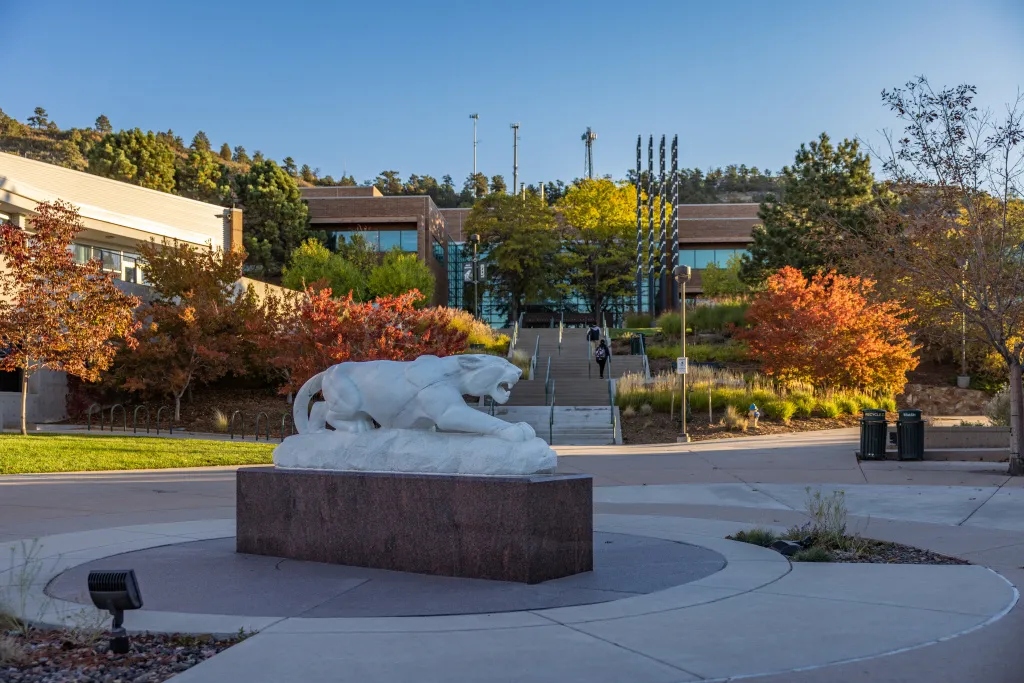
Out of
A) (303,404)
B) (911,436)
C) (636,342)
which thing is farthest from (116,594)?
(636,342)

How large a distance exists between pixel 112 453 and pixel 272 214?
171ft

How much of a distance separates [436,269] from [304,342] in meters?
47.2

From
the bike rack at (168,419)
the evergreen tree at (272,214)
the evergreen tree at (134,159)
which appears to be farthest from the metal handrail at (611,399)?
the evergreen tree at (134,159)

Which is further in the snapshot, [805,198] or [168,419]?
[805,198]

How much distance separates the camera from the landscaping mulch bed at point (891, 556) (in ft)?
27.3

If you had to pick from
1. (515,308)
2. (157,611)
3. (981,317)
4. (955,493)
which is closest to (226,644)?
(157,611)

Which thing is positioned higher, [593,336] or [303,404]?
[593,336]

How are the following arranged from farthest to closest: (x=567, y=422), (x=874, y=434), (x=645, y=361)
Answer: (x=645, y=361), (x=567, y=422), (x=874, y=434)

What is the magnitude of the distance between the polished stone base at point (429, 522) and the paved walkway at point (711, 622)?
100 cm

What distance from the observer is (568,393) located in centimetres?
3347

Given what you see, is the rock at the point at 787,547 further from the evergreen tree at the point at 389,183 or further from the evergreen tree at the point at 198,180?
the evergreen tree at the point at 389,183

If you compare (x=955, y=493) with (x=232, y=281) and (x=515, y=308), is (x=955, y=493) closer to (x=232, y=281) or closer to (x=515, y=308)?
(x=232, y=281)

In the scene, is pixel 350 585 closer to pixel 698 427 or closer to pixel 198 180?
pixel 698 427

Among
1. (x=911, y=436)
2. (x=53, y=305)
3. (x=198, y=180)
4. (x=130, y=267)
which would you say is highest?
(x=198, y=180)
